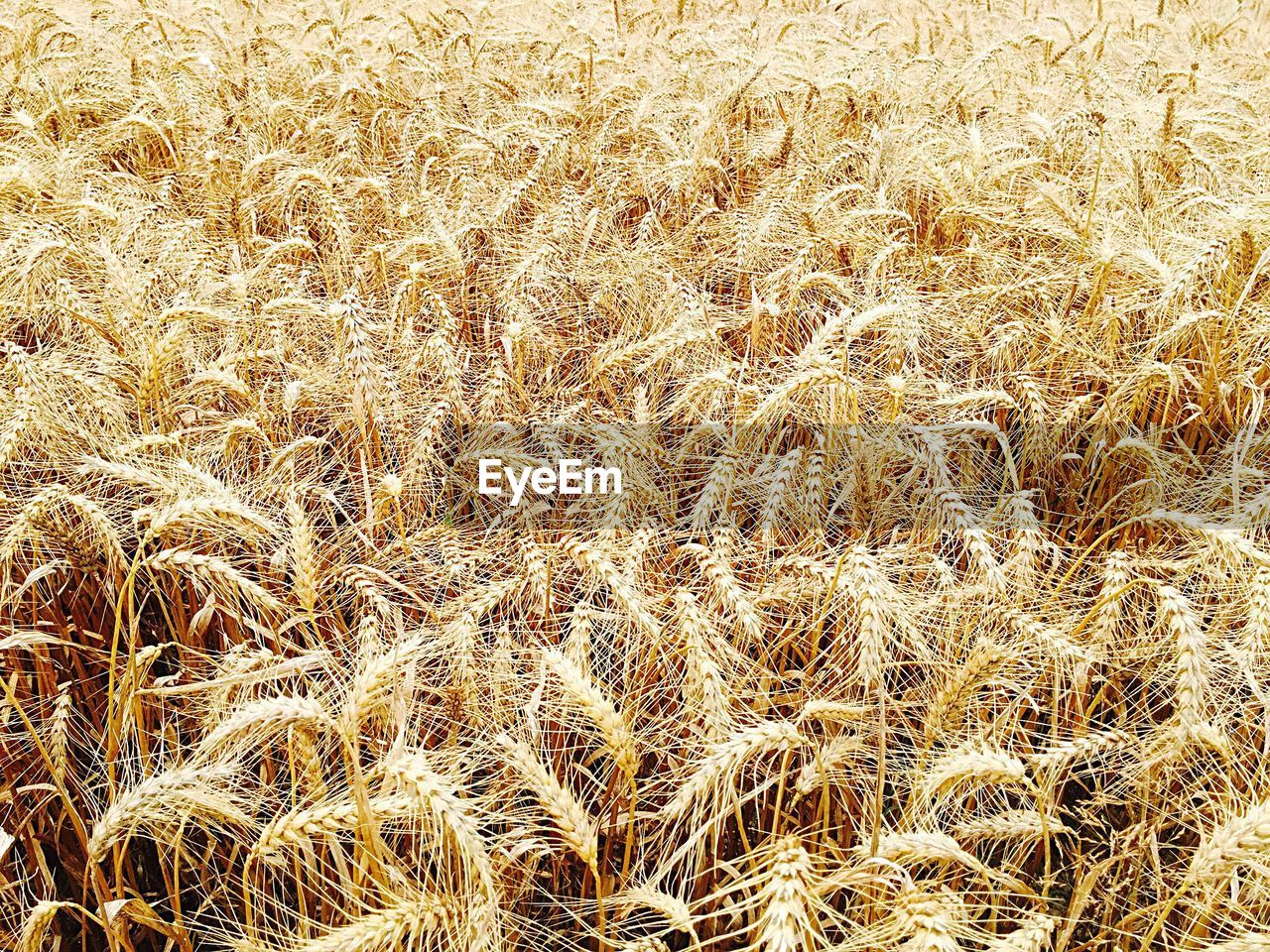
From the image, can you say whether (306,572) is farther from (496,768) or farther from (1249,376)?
(1249,376)

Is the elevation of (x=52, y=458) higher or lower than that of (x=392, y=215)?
lower

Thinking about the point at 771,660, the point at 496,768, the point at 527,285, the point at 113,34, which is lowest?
the point at 496,768

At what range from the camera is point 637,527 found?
186 cm

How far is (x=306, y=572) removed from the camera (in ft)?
4.88

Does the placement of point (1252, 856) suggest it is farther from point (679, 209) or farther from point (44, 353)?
point (44, 353)

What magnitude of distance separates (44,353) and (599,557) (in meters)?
1.79

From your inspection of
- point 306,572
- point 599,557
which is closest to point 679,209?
point 599,557

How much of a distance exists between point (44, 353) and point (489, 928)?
80.9 inches

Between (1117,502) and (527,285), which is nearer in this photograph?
(1117,502)

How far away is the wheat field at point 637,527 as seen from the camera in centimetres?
139

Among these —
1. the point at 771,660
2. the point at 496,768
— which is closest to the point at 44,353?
the point at 496,768

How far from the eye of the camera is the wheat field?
139 cm

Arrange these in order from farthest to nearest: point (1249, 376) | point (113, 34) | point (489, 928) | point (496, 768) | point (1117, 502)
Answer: point (113, 34), point (1249, 376), point (1117, 502), point (496, 768), point (489, 928)

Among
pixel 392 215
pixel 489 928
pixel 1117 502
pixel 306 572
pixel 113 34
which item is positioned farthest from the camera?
pixel 113 34
